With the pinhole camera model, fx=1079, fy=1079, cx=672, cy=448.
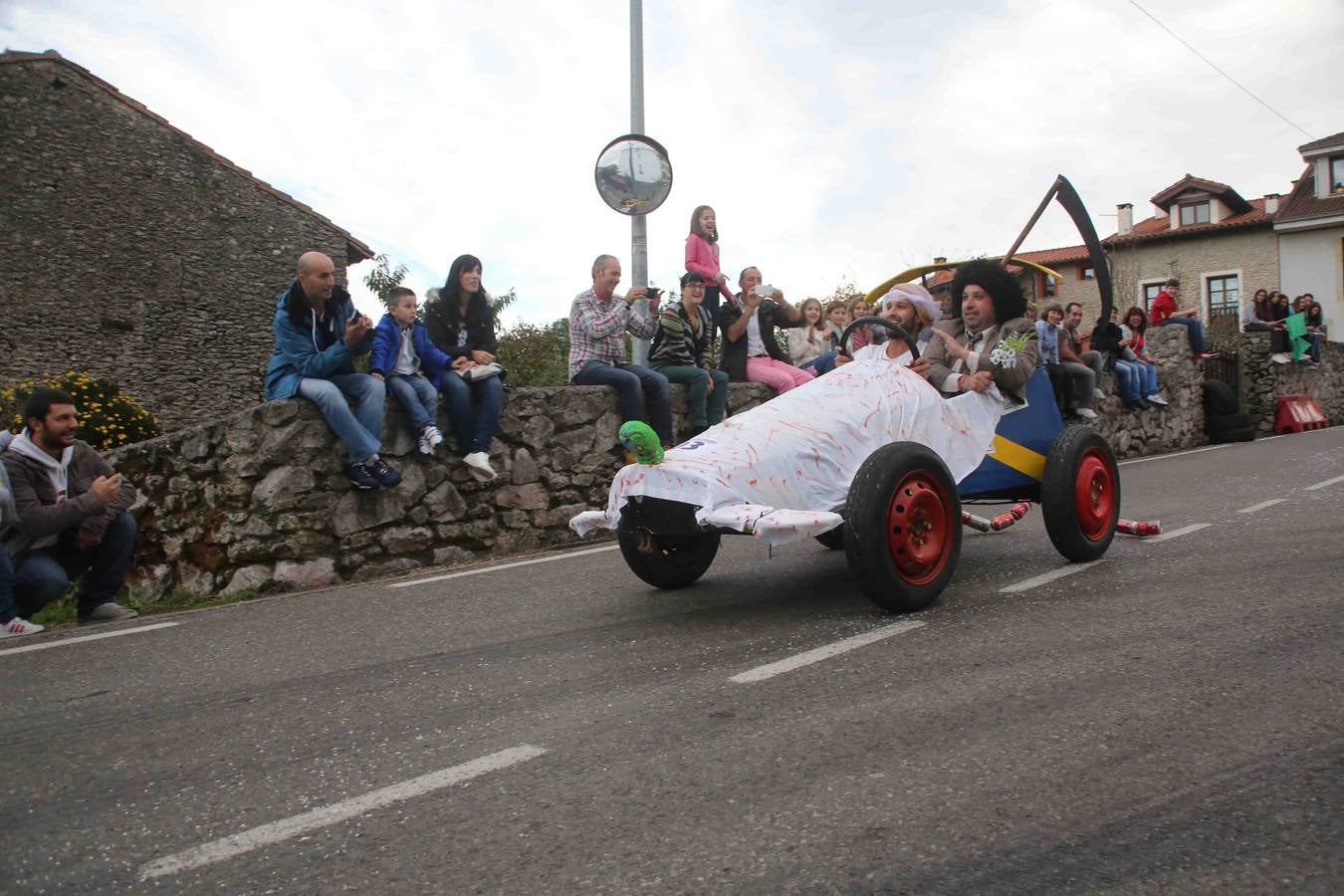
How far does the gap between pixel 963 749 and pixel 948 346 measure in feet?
11.1

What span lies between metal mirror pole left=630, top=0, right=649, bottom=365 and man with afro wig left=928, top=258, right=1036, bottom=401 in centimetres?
429

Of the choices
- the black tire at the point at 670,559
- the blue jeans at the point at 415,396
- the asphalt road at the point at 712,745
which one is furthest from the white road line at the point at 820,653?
the blue jeans at the point at 415,396

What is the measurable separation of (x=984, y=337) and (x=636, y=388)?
148 inches

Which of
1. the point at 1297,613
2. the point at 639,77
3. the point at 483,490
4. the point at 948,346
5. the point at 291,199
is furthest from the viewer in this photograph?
the point at 291,199

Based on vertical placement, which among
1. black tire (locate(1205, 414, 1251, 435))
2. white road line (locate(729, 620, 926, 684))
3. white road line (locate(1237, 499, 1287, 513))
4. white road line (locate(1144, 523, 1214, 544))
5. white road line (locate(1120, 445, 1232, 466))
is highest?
black tire (locate(1205, 414, 1251, 435))

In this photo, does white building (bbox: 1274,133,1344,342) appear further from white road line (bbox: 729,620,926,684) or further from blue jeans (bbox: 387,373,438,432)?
white road line (bbox: 729,620,926,684)

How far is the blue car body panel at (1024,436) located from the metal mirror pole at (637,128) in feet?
15.6

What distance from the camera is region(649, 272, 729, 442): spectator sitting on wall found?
999 centimetres

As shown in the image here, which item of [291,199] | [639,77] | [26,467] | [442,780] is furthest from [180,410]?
[442,780]

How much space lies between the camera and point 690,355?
33.2 ft

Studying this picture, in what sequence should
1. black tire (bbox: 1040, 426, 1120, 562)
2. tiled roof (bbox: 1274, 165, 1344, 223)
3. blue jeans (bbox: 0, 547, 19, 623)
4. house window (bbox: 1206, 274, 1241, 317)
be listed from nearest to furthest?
black tire (bbox: 1040, 426, 1120, 562)
blue jeans (bbox: 0, 547, 19, 623)
tiled roof (bbox: 1274, 165, 1344, 223)
house window (bbox: 1206, 274, 1241, 317)

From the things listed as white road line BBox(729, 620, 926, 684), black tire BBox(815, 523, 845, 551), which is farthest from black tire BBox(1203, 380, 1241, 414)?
white road line BBox(729, 620, 926, 684)

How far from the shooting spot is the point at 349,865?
264 cm

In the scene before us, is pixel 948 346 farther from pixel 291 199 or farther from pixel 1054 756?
pixel 291 199
